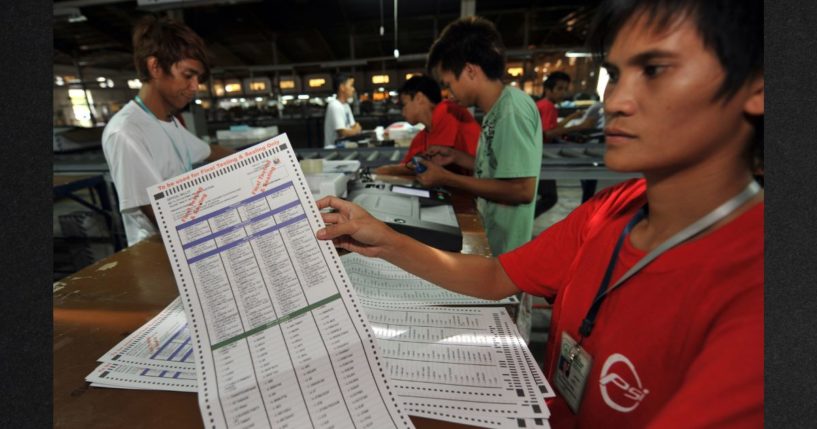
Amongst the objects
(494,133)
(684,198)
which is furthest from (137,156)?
(684,198)

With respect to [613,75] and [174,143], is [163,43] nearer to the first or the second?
[174,143]

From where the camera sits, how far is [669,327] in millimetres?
503

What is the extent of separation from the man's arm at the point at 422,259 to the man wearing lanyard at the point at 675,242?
4.7 inches

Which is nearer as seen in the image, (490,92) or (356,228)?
(356,228)

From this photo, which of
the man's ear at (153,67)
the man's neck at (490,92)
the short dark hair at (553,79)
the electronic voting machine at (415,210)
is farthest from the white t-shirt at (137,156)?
the short dark hair at (553,79)

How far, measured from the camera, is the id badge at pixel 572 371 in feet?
1.96

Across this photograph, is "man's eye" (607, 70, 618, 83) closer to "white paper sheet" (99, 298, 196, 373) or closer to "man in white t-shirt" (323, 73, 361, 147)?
"white paper sheet" (99, 298, 196, 373)

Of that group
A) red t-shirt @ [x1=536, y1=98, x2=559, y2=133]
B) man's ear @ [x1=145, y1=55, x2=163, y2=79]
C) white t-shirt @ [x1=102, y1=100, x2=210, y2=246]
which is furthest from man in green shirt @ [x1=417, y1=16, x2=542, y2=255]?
red t-shirt @ [x1=536, y1=98, x2=559, y2=133]

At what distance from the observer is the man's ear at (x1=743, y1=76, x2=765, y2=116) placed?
0.45 metres

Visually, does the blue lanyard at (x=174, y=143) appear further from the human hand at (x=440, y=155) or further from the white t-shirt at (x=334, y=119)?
the white t-shirt at (x=334, y=119)

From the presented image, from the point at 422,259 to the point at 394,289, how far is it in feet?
0.37

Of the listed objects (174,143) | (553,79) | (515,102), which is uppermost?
(553,79)

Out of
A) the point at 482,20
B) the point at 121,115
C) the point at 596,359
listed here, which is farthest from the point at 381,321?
the point at 482,20

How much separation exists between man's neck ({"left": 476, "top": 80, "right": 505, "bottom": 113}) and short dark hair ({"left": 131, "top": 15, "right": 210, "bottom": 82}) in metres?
1.22
